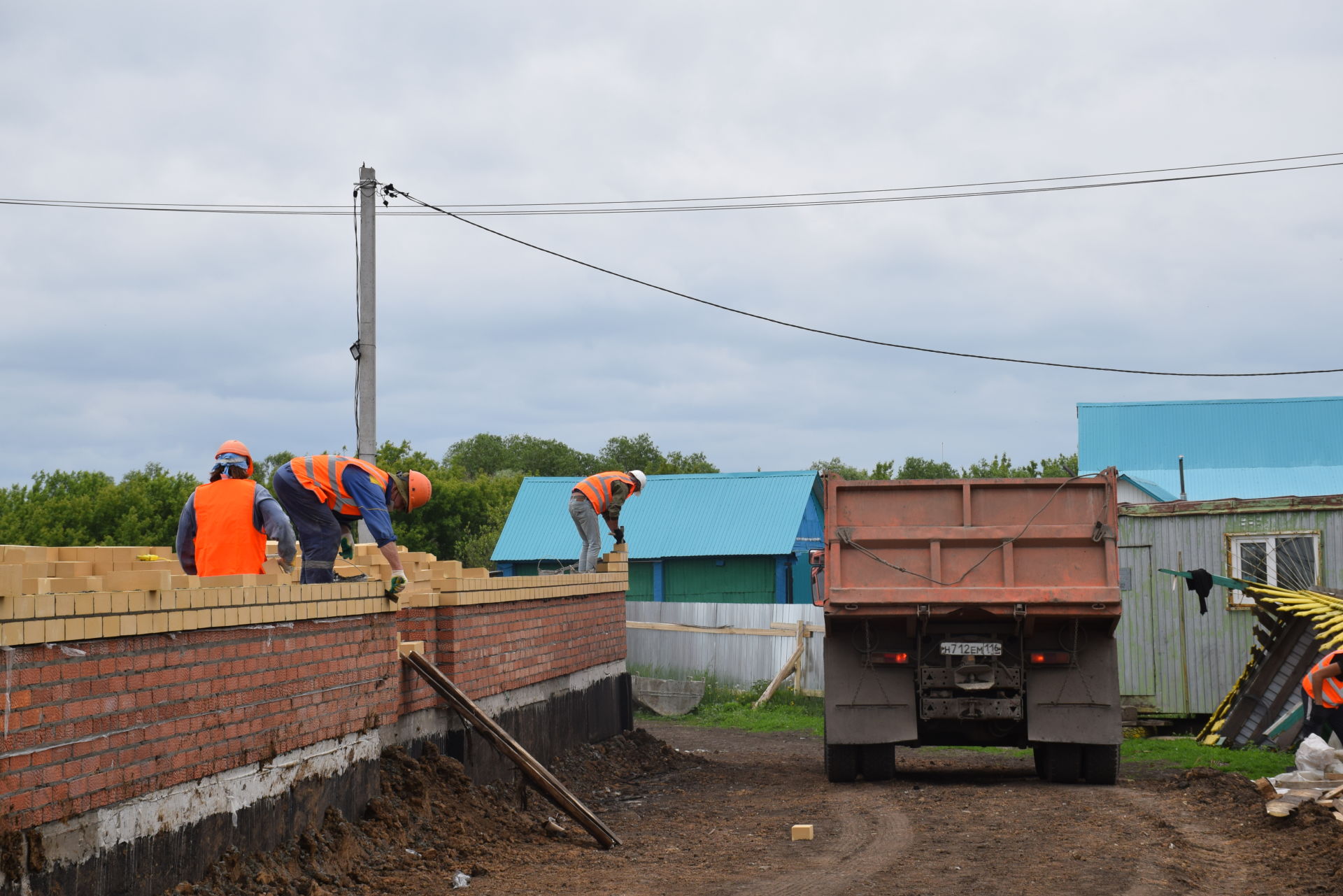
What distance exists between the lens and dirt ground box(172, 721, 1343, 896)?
686cm

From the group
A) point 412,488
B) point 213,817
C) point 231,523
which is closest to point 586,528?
point 412,488

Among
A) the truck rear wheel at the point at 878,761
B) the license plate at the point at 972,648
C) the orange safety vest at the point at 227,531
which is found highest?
the orange safety vest at the point at 227,531

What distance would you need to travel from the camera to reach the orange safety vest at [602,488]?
13.6 metres

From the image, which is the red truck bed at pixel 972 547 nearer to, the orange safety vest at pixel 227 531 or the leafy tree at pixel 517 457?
the orange safety vest at pixel 227 531

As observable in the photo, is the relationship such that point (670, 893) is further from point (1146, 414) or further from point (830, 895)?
point (1146, 414)

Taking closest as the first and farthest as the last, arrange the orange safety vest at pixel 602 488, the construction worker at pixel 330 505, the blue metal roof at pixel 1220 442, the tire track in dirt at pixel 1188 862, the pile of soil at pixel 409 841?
the pile of soil at pixel 409 841 < the tire track in dirt at pixel 1188 862 < the construction worker at pixel 330 505 < the orange safety vest at pixel 602 488 < the blue metal roof at pixel 1220 442

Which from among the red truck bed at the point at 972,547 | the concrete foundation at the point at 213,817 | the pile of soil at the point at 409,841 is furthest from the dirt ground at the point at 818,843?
the red truck bed at the point at 972,547

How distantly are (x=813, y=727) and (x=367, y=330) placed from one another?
25.8ft

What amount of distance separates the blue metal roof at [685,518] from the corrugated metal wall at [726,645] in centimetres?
554

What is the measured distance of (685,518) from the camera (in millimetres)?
28328

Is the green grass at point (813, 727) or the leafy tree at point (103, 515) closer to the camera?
the green grass at point (813, 727)

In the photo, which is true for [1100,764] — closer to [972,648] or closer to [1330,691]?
[972,648]

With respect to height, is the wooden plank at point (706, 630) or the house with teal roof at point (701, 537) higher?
the house with teal roof at point (701, 537)

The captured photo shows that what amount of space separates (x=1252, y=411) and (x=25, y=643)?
1009 inches
